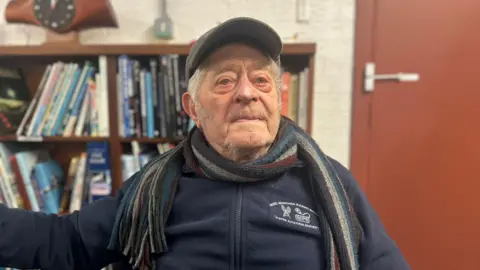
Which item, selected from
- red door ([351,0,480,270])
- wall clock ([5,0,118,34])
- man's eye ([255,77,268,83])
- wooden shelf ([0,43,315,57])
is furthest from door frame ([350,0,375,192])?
wall clock ([5,0,118,34])

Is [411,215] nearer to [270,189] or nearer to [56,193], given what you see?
[270,189]

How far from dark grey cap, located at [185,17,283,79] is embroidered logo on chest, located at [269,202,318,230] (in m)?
0.38

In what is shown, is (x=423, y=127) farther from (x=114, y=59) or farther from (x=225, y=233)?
(x=114, y=59)

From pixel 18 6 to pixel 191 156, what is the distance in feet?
3.70

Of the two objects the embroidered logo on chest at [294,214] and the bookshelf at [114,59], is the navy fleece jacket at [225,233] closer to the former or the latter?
the embroidered logo on chest at [294,214]

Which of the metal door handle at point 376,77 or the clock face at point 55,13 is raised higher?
the clock face at point 55,13

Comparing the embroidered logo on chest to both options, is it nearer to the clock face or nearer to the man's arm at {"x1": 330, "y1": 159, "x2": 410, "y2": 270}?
the man's arm at {"x1": 330, "y1": 159, "x2": 410, "y2": 270}

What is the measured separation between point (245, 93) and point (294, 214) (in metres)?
0.31

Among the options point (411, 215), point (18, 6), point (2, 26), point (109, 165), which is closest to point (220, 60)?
point (109, 165)

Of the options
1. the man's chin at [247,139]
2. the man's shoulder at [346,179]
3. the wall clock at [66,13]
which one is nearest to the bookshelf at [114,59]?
the wall clock at [66,13]

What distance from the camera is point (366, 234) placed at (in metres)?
0.90

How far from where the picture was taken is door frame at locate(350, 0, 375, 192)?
5.49 ft

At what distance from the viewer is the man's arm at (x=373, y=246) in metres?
0.87

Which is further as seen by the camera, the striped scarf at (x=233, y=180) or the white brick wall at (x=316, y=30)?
the white brick wall at (x=316, y=30)
